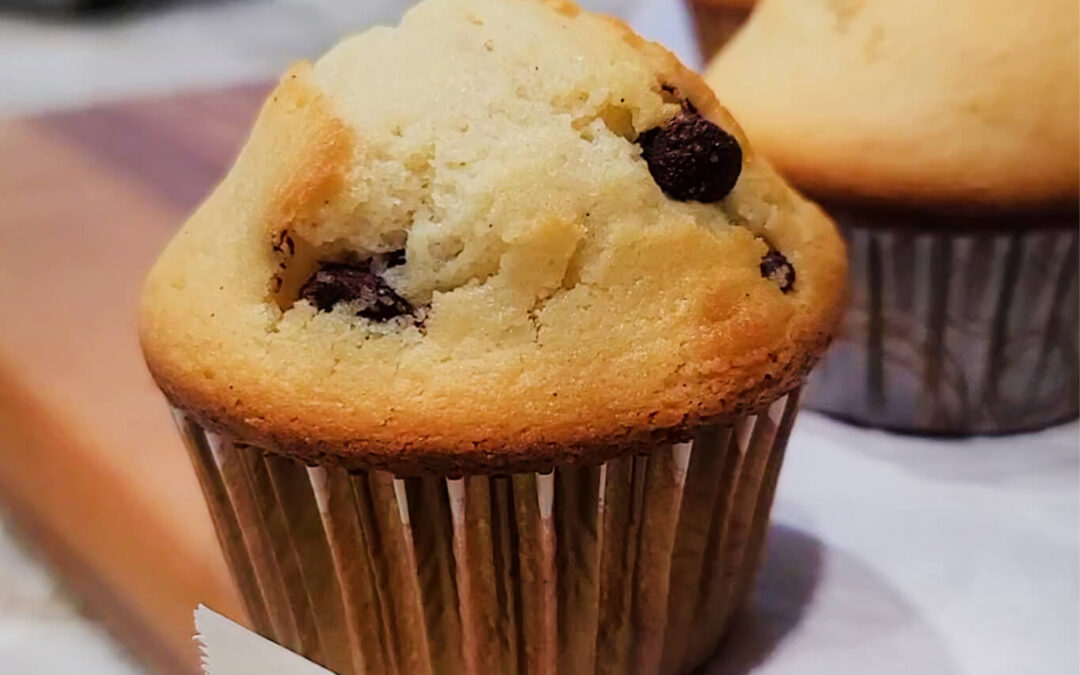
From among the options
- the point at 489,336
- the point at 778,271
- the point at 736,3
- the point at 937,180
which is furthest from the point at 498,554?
the point at 736,3

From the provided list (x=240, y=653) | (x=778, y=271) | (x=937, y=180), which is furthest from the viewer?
(x=937, y=180)

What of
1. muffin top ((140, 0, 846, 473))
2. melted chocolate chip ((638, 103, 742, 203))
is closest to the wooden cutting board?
muffin top ((140, 0, 846, 473))

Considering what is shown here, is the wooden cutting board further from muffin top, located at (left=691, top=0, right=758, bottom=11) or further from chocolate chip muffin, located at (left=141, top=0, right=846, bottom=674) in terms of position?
muffin top, located at (left=691, top=0, right=758, bottom=11)

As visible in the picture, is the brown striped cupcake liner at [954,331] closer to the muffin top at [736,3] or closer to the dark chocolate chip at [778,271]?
the dark chocolate chip at [778,271]

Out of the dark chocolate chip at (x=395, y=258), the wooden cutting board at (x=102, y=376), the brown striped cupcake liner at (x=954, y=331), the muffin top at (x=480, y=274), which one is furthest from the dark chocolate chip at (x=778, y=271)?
the wooden cutting board at (x=102, y=376)

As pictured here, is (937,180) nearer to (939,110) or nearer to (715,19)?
(939,110)

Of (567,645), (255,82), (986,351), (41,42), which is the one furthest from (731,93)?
(41,42)

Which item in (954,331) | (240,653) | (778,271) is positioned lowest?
(954,331)
